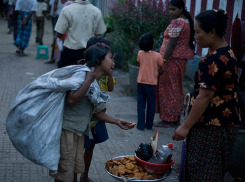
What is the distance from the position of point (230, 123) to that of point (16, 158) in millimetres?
2608

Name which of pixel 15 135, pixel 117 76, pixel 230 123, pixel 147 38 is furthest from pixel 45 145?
pixel 117 76

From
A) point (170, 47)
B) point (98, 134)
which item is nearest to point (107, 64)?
point (98, 134)

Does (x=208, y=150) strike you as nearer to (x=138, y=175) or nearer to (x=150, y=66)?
(x=138, y=175)

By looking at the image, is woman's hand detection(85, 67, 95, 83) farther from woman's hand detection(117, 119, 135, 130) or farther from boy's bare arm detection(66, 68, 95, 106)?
woman's hand detection(117, 119, 135, 130)

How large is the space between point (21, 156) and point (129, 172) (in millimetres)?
1729

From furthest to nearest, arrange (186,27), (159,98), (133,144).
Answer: (159,98), (186,27), (133,144)

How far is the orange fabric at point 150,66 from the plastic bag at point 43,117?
246 centimetres

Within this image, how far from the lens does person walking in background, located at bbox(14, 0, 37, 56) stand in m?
10.7

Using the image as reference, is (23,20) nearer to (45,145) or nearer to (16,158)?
(16,158)

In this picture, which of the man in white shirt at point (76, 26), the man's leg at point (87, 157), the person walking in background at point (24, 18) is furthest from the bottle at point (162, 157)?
the person walking in background at point (24, 18)

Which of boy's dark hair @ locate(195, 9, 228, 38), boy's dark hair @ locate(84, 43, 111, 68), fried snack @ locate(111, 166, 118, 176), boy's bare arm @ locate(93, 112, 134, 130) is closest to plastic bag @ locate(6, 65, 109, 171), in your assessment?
boy's dark hair @ locate(84, 43, 111, 68)

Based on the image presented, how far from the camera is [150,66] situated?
5.23 m

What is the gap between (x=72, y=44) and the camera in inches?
234

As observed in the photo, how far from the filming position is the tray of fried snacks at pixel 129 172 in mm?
2990
